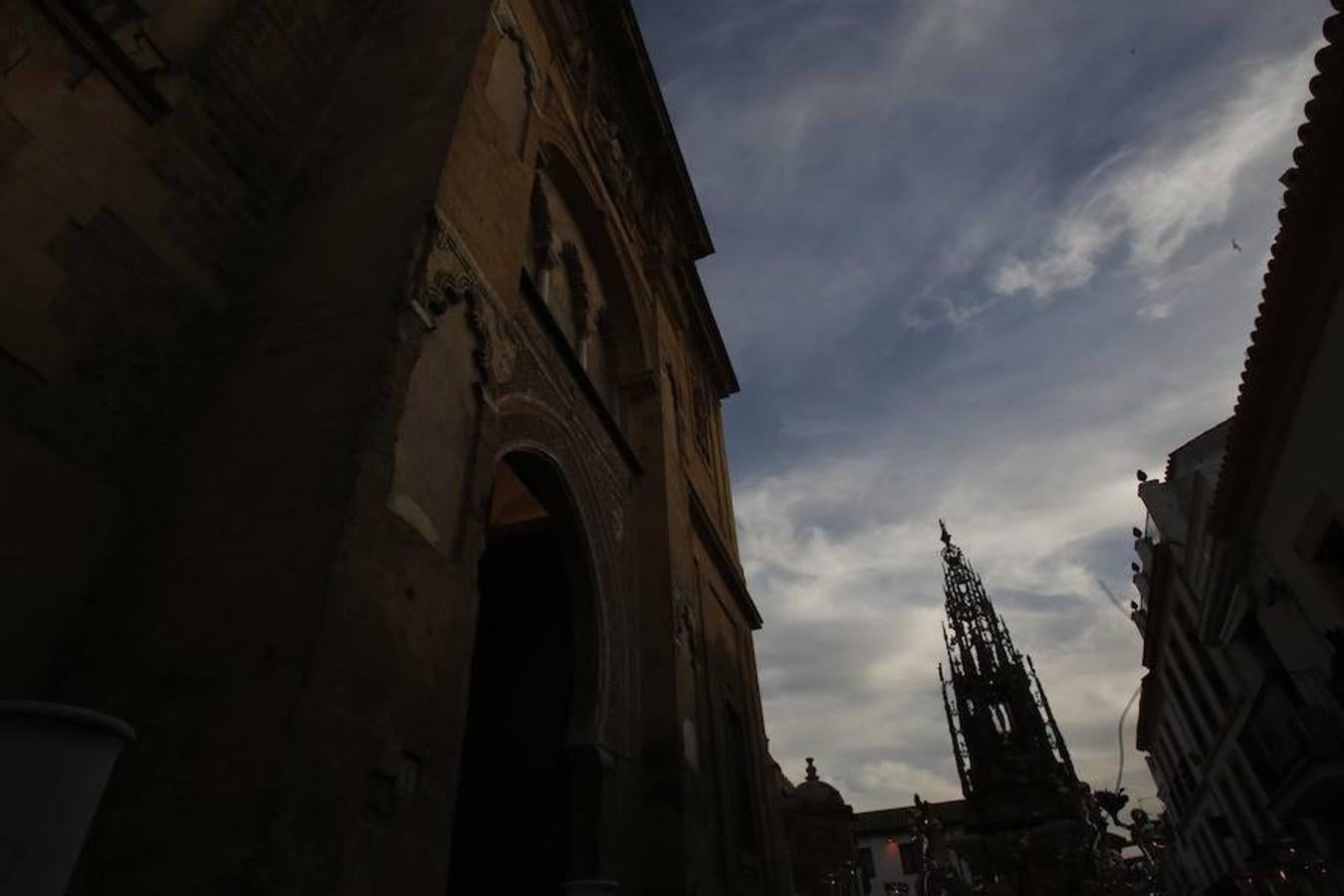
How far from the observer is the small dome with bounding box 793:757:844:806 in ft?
73.6

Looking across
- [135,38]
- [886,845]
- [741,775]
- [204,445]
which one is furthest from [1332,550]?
[886,845]

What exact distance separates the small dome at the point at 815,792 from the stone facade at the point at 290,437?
18041 millimetres

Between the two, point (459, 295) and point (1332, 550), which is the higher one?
point (1332, 550)

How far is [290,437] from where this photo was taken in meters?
3.07

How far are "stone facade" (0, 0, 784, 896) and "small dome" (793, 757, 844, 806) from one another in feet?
59.2

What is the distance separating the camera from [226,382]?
3.44 m

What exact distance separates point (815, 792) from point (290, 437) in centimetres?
2334

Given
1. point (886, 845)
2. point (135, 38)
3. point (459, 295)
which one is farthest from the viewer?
point (886, 845)

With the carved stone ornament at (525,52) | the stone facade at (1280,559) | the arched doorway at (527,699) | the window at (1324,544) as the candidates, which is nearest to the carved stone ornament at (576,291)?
the carved stone ornament at (525,52)

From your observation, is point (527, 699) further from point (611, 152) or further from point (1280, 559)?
point (1280, 559)

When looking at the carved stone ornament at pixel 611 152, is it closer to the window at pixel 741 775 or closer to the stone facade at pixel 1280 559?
the window at pixel 741 775

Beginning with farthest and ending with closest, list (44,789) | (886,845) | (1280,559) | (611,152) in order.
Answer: (886,845) < (611,152) < (1280,559) < (44,789)

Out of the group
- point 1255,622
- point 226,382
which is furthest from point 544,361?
point 1255,622

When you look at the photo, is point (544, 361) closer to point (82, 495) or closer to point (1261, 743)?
point (82, 495)
